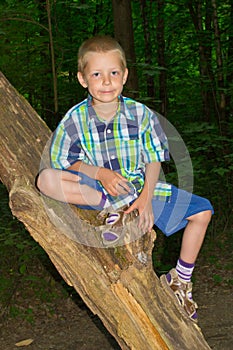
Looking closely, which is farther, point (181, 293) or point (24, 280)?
point (24, 280)

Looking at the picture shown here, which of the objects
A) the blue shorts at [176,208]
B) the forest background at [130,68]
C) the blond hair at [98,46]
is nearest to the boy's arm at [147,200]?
the blue shorts at [176,208]

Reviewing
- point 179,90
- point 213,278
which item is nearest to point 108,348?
point 213,278

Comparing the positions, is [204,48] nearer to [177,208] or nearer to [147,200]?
[177,208]

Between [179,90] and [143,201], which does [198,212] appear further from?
[179,90]

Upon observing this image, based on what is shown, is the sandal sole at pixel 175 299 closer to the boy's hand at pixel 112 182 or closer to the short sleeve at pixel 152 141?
the boy's hand at pixel 112 182

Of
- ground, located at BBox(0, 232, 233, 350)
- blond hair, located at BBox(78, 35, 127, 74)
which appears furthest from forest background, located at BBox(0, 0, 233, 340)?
blond hair, located at BBox(78, 35, 127, 74)

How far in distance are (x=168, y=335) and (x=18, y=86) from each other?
16.5ft

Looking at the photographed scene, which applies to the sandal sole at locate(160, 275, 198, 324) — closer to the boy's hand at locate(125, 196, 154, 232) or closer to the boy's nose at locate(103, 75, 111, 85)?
the boy's hand at locate(125, 196, 154, 232)

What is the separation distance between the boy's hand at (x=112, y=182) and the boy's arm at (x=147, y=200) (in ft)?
0.30

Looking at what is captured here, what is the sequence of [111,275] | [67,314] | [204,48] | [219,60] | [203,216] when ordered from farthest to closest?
[204,48] < [219,60] < [67,314] < [203,216] < [111,275]

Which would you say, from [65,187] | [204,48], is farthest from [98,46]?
[204,48]

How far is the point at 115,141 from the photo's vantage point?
7.89 ft

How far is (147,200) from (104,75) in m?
0.67

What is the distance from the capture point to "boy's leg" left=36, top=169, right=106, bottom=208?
226cm
